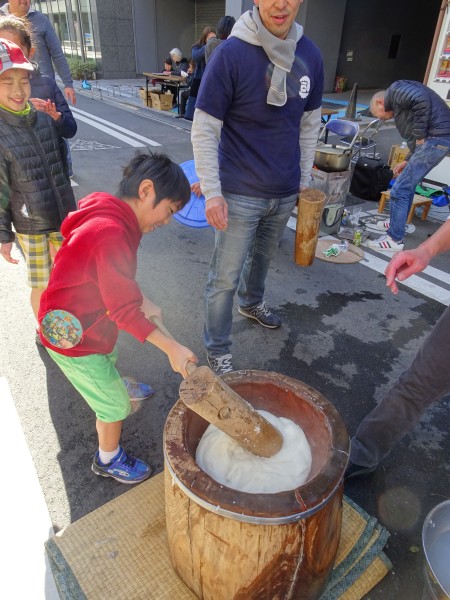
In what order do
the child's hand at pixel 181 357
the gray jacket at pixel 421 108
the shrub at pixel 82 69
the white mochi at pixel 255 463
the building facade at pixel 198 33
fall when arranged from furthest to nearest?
the shrub at pixel 82 69
the building facade at pixel 198 33
the gray jacket at pixel 421 108
the child's hand at pixel 181 357
the white mochi at pixel 255 463

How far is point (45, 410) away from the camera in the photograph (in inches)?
99.8

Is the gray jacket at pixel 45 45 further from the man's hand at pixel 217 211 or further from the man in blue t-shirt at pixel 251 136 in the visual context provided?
the man's hand at pixel 217 211

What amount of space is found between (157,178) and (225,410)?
95 centimetres

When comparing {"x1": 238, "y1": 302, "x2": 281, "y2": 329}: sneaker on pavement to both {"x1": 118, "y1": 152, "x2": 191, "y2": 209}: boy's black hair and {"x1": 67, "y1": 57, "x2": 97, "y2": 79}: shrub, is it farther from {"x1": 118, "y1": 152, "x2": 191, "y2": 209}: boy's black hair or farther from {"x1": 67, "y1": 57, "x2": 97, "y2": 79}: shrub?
{"x1": 67, "y1": 57, "x2": 97, "y2": 79}: shrub

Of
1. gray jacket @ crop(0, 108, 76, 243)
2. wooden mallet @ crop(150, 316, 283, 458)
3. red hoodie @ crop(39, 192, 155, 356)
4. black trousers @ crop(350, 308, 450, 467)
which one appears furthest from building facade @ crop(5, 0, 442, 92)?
wooden mallet @ crop(150, 316, 283, 458)

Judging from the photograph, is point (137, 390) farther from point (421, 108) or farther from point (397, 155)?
point (397, 155)

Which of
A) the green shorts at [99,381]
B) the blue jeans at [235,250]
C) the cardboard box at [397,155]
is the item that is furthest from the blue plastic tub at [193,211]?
the cardboard box at [397,155]

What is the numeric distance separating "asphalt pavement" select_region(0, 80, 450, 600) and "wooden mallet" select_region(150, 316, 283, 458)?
967mm

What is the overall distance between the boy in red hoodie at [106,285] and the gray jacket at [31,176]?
0.93 metres

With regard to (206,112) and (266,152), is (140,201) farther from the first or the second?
(266,152)

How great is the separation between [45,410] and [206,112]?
1962 mm

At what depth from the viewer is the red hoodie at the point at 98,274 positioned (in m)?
1.54

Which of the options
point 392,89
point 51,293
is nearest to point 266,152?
point 51,293

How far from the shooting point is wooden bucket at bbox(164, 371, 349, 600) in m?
1.20
